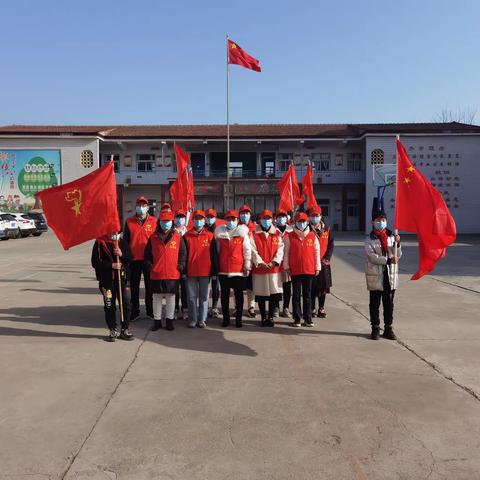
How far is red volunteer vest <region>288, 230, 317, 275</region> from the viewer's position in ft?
22.2

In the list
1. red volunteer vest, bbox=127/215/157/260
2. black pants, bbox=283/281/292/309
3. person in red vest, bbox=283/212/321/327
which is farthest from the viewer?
black pants, bbox=283/281/292/309

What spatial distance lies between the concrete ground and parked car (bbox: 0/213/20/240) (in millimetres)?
20768

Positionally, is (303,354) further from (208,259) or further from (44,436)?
(44,436)

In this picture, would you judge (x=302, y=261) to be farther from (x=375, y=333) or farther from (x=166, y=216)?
(x=166, y=216)

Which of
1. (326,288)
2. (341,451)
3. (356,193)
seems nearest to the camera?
(341,451)

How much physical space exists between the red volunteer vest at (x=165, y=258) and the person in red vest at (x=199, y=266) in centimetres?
26

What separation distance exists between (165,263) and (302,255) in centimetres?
196

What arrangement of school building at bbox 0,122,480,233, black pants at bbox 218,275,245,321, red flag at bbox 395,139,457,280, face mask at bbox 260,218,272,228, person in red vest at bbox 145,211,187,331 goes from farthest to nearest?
school building at bbox 0,122,480,233
face mask at bbox 260,218,272,228
black pants at bbox 218,275,245,321
person in red vest at bbox 145,211,187,331
red flag at bbox 395,139,457,280

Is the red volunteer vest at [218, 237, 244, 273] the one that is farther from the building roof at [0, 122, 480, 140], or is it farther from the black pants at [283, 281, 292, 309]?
the building roof at [0, 122, 480, 140]

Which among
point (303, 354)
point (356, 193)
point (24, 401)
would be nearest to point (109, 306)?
point (24, 401)

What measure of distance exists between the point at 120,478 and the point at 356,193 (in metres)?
37.9

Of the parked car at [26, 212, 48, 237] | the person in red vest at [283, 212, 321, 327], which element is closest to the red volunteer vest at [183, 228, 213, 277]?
the person in red vest at [283, 212, 321, 327]

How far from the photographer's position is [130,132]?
39.5m

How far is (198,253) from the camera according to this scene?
6.82 meters
